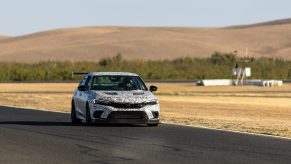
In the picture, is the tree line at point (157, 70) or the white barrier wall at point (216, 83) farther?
the tree line at point (157, 70)

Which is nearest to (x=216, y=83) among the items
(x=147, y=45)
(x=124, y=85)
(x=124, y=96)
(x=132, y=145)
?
(x=124, y=85)

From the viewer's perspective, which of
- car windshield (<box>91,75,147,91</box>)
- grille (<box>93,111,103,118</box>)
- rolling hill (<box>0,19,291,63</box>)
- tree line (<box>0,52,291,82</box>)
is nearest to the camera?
grille (<box>93,111,103,118</box>)

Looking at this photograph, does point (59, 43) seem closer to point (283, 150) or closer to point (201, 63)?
point (201, 63)

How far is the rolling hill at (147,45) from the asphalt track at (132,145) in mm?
145061

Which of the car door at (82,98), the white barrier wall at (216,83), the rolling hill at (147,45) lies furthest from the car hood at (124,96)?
the rolling hill at (147,45)

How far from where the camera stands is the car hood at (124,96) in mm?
22859

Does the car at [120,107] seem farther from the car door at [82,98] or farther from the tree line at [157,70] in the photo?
the tree line at [157,70]

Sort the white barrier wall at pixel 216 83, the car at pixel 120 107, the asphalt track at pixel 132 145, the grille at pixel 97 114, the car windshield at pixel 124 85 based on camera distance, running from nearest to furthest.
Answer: the asphalt track at pixel 132 145, the car at pixel 120 107, the grille at pixel 97 114, the car windshield at pixel 124 85, the white barrier wall at pixel 216 83

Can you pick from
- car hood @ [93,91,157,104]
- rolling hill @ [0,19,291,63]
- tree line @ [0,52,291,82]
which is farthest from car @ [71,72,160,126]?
rolling hill @ [0,19,291,63]

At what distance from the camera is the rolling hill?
564 feet

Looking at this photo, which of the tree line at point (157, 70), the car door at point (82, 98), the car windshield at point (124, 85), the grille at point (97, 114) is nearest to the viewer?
the grille at point (97, 114)

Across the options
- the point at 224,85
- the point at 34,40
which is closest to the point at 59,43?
the point at 34,40

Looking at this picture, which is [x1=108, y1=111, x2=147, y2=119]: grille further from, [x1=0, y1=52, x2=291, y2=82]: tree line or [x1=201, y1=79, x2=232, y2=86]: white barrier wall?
[x1=0, y1=52, x2=291, y2=82]: tree line

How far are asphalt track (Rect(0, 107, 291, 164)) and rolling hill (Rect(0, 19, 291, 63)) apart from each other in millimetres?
145061
